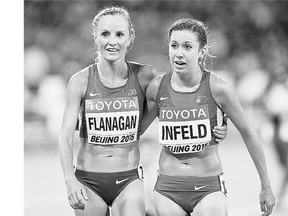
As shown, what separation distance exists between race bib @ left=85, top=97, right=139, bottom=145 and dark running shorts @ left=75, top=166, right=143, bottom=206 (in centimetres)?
20

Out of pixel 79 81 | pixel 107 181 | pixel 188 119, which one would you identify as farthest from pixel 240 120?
pixel 79 81

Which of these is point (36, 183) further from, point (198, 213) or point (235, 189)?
point (198, 213)

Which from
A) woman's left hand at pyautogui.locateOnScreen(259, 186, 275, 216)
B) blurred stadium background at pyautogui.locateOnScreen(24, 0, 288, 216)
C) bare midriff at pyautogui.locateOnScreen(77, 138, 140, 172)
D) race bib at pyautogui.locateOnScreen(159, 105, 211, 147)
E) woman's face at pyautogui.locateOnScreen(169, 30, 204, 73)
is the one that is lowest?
woman's left hand at pyautogui.locateOnScreen(259, 186, 275, 216)

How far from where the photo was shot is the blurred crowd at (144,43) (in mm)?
13633

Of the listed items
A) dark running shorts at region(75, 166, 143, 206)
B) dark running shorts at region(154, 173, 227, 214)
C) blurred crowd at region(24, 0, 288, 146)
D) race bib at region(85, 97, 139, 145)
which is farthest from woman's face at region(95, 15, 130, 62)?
blurred crowd at region(24, 0, 288, 146)

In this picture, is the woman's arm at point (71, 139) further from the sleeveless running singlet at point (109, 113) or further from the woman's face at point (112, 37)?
the woman's face at point (112, 37)

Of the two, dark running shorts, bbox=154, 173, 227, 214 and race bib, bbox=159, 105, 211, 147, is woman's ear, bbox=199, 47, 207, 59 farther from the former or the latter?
dark running shorts, bbox=154, 173, 227, 214

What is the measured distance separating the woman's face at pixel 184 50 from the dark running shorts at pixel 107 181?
72 centimetres

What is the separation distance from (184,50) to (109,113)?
59cm

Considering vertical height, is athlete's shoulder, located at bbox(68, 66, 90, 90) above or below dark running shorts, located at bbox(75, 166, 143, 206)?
above

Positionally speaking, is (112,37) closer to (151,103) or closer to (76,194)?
(151,103)

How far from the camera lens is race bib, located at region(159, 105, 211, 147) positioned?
3.88m

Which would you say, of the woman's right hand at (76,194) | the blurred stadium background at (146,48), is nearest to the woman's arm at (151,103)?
the woman's right hand at (76,194)

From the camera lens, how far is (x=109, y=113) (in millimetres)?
3965
